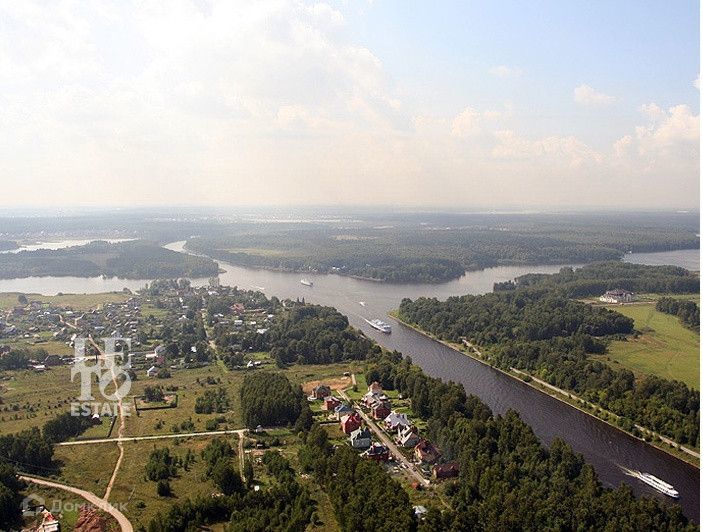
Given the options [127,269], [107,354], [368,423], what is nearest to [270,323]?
[107,354]

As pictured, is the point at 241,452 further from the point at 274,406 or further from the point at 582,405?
the point at 582,405

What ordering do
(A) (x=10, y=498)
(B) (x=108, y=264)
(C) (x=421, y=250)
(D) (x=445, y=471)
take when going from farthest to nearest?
A: (C) (x=421, y=250) → (B) (x=108, y=264) → (D) (x=445, y=471) → (A) (x=10, y=498)

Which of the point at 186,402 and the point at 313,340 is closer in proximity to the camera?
the point at 186,402

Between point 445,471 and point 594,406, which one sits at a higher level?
point 445,471

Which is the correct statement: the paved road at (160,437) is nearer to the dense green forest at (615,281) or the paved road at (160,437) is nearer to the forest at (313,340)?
the forest at (313,340)

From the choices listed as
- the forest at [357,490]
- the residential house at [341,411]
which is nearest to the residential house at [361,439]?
the forest at [357,490]

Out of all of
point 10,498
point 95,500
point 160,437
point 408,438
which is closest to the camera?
point 10,498

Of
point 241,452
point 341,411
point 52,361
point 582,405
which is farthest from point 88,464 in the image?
point 582,405
